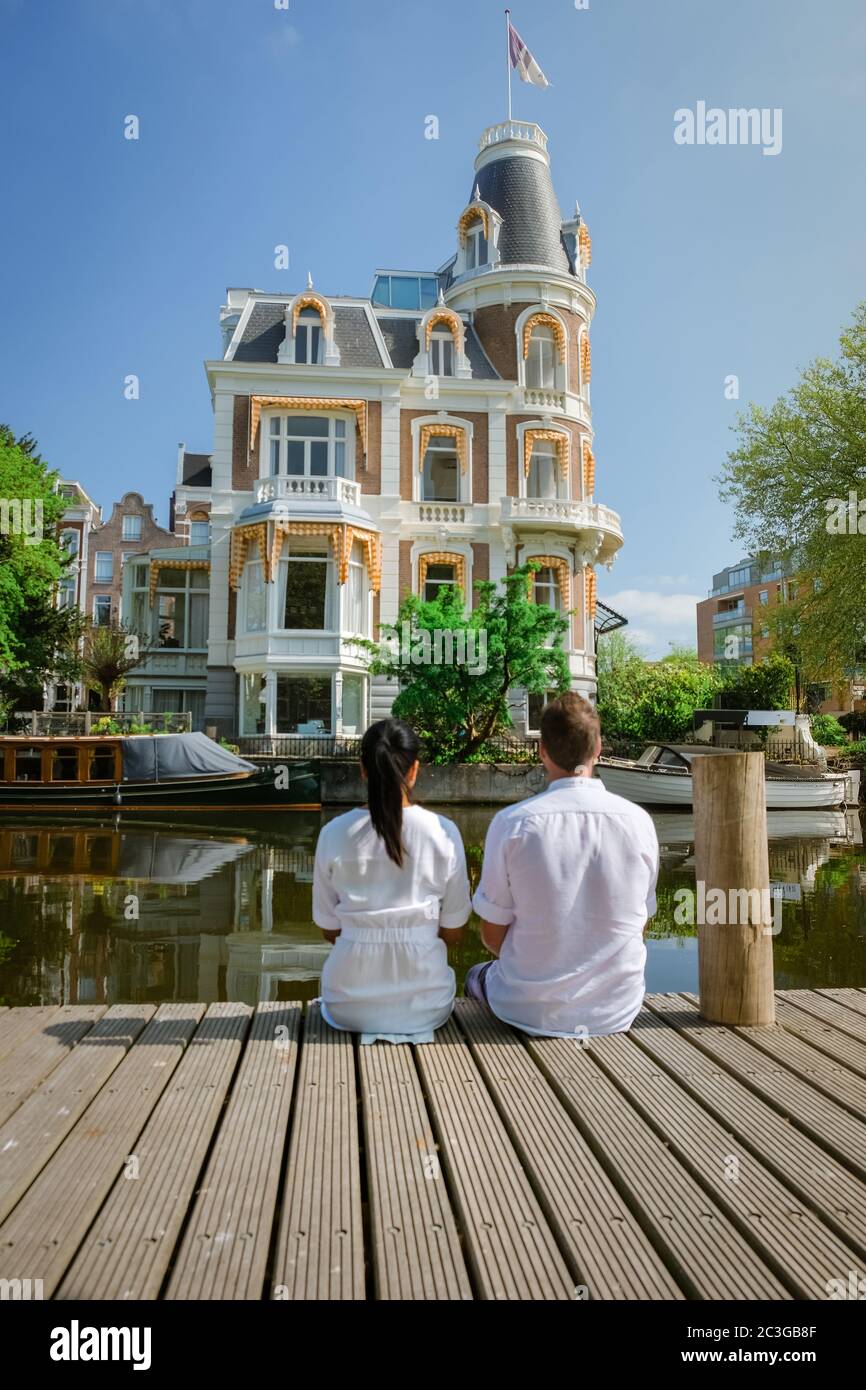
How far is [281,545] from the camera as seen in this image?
80.6 feet

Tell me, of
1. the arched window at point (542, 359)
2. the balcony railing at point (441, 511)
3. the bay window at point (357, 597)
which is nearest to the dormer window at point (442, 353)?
the arched window at point (542, 359)

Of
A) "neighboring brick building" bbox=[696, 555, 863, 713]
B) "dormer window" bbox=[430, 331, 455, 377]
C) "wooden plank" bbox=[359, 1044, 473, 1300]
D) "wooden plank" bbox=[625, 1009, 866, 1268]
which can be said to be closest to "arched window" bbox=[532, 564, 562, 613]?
"dormer window" bbox=[430, 331, 455, 377]

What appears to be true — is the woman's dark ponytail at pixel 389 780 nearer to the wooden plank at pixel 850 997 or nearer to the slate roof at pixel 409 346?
the wooden plank at pixel 850 997

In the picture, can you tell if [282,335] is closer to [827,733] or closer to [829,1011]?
[827,733]

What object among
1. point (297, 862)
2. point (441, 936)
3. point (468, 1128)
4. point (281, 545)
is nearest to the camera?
point (468, 1128)

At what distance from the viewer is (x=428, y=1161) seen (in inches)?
99.3

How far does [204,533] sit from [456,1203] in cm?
3957

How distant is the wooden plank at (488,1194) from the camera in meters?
2.00

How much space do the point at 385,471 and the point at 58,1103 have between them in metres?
24.7

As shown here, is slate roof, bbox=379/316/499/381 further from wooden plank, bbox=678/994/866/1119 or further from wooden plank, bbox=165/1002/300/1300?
wooden plank, bbox=165/1002/300/1300

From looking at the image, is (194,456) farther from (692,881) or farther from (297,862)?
(692,881)

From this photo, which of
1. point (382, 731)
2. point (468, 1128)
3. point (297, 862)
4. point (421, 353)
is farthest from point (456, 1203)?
point (421, 353)

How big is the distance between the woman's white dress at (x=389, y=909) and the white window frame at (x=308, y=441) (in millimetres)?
23562

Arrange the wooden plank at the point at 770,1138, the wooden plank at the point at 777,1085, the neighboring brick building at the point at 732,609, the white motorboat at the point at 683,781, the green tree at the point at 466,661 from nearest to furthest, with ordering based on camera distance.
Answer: the wooden plank at the point at 770,1138 < the wooden plank at the point at 777,1085 < the white motorboat at the point at 683,781 < the green tree at the point at 466,661 < the neighboring brick building at the point at 732,609
